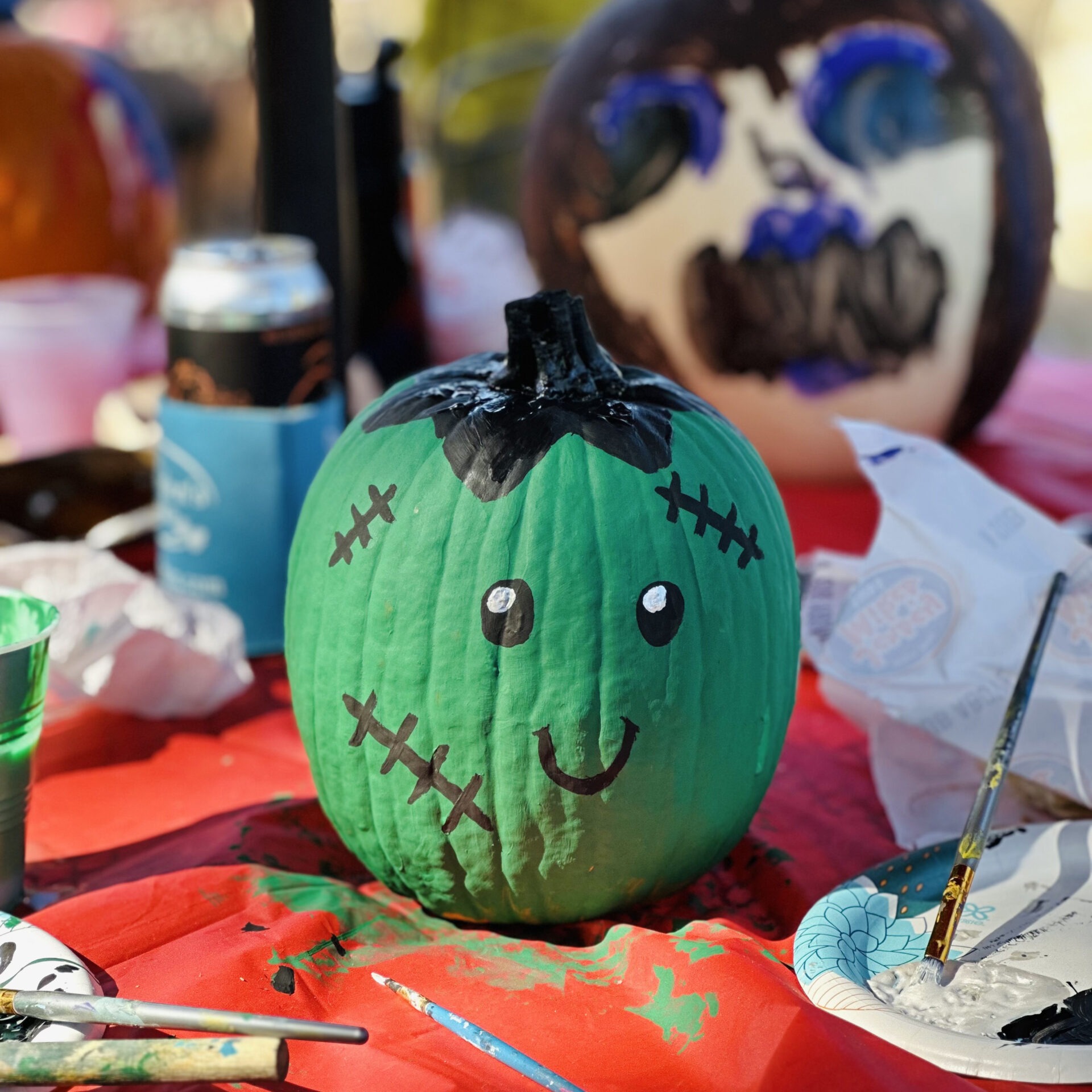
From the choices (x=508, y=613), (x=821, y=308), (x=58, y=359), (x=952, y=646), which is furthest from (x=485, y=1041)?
(x=58, y=359)

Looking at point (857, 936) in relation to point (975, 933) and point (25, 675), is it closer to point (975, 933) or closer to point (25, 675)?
point (975, 933)

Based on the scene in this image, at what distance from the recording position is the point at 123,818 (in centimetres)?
100

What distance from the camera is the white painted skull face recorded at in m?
1.53

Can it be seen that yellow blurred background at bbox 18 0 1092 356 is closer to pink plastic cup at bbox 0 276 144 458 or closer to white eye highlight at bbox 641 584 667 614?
pink plastic cup at bbox 0 276 144 458

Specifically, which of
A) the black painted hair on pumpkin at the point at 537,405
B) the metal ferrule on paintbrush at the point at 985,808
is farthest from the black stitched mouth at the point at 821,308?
the black painted hair on pumpkin at the point at 537,405

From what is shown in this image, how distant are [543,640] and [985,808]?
0.31 m

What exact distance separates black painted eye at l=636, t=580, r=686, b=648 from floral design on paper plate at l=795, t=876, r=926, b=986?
7.6 inches

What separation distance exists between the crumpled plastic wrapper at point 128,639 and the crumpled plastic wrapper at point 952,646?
524 mm

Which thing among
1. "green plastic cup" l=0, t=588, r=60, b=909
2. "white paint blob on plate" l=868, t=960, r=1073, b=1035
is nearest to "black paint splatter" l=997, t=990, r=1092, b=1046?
"white paint blob on plate" l=868, t=960, r=1073, b=1035

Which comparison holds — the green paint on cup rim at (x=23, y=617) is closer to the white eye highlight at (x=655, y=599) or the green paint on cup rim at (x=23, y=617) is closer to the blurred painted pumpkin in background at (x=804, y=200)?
the white eye highlight at (x=655, y=599)

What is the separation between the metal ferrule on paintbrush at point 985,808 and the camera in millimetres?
748

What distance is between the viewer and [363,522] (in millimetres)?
806

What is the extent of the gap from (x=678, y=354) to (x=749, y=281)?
0.13 m

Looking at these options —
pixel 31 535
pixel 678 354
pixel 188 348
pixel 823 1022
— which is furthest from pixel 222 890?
pixel 678 354
